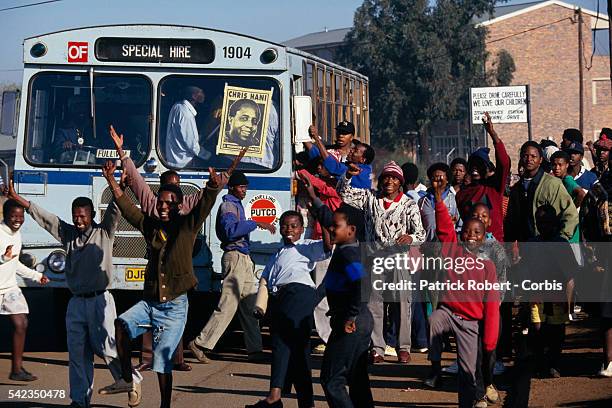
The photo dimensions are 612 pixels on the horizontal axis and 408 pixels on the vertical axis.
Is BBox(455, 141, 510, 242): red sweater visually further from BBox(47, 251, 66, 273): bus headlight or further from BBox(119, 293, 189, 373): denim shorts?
BBox(47, 251, 66, 273): bus headlight

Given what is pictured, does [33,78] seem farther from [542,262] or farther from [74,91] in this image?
[542,262]

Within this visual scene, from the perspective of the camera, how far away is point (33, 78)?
1205 cm

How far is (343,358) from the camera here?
293 inches

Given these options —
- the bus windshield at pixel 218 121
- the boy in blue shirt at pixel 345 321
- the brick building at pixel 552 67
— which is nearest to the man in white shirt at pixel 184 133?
the bus windshield at pixel 218 121

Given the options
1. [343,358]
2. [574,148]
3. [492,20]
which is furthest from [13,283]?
[492,20]

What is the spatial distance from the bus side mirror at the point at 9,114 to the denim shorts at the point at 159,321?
4.18 metres

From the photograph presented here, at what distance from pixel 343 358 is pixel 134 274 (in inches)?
193

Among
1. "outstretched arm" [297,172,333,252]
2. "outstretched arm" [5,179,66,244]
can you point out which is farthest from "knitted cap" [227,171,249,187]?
"outstretched arm" [5,179,66,244]

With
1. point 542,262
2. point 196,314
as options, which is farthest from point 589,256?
point 196,314

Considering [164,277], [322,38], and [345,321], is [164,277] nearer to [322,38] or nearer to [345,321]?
[345,321]

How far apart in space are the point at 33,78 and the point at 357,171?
3.75m

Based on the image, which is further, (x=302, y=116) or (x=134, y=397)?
(x=302, y=116)

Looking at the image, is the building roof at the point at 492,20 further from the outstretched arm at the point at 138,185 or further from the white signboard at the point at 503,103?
the outstretched arm at the point at 138,185

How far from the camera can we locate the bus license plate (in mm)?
11836
